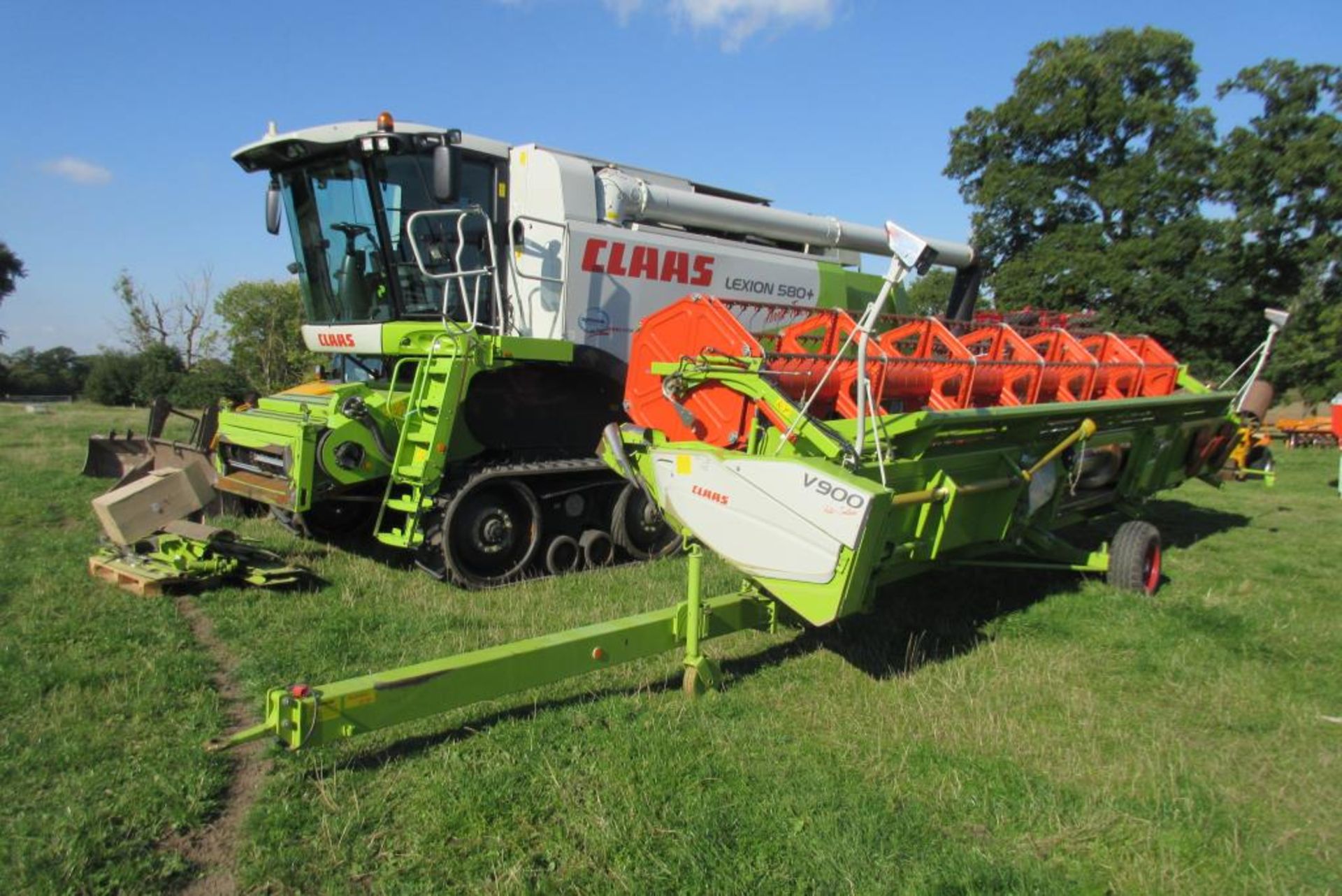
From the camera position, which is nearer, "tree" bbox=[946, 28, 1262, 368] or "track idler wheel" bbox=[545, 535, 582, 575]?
"track idler wheel" bbox=[545, 535, 582, 575]

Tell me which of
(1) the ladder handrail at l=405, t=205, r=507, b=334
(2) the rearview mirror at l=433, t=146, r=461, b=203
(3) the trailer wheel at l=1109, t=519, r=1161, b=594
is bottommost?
(3) the trailer wheel at l=1109, t=519, r=1161, b=594

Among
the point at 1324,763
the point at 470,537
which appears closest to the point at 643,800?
the point at 1324,763

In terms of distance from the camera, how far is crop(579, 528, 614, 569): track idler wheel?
21.0 ft

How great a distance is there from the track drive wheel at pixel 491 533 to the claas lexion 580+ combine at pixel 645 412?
0.7 inches

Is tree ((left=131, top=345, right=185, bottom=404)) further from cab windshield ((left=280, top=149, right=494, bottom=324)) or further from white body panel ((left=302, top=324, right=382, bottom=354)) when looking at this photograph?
cab windshield ((left=280, top=149, right=494, bottom=324))

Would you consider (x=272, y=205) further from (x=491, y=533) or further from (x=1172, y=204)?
(x=1172, y=204)

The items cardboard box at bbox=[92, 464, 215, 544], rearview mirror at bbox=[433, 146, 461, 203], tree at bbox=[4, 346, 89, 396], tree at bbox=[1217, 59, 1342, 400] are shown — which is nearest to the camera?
cardboard box at bbox=[92, 464, 215, 544]

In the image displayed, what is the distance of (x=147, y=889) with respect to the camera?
8.14ft

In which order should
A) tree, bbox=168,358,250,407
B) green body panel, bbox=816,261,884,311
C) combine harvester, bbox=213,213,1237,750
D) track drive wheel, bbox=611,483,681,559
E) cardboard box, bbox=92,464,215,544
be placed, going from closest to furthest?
1. combine harvester, bbox=213,213,1237,750
2. cardboard box, bbox=92,464,215,544
3. track drive wheel, bbox=611,483,681,559
4. green body panel, bbox=816,261,884,311
5. tree, bbox=168,358,250,407

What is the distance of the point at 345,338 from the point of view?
6473 millimetres

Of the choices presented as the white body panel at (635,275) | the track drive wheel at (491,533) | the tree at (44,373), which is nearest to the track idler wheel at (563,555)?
the track drive wheel at (491,533)

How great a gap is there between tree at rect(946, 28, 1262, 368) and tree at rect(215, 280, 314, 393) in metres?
31.8

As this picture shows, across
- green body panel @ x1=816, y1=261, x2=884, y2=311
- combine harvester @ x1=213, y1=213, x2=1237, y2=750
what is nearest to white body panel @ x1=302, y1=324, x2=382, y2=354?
combine harvester @ x1=213, y1=213, x2=1237, y2=750

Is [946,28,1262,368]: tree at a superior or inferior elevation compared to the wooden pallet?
superior
